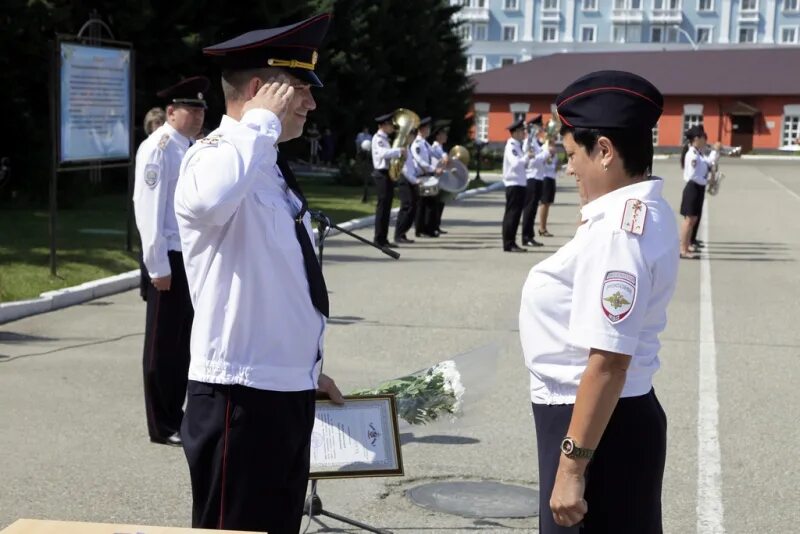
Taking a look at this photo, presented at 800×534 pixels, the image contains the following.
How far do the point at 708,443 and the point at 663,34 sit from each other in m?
115

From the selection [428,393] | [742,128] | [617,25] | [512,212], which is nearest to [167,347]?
[428,393]

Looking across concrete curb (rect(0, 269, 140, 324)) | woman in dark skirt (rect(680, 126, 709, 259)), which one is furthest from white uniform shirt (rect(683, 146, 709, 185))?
concrete curb (rect(0, 269, 140, 324))

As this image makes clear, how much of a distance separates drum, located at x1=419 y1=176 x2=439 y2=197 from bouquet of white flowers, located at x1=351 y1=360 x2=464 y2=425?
15216mm

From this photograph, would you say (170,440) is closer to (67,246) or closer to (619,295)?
(619,295)

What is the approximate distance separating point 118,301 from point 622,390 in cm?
983

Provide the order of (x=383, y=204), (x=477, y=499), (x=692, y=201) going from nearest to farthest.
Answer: (x=477, y=499) < (x=692, y=201) < (x=383, y=204)

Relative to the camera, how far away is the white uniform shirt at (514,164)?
18812mm

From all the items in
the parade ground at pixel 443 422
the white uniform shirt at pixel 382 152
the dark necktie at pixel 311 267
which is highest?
the dark necktie at pixel 311 267

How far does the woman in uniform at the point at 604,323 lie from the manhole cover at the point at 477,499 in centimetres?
276

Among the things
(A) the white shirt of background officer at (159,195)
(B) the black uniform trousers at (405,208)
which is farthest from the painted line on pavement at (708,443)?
(B) the black uniform trousers at (405,208)

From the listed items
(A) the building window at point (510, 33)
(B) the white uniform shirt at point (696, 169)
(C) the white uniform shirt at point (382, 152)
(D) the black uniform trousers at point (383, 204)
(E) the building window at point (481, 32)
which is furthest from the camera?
(E) the building window at point (481, 32)

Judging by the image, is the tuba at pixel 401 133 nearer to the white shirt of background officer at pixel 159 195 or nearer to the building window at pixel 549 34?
the white shirt of background officer at pixel 159 195

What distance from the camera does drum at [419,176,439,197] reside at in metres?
20.5

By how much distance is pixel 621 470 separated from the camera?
3027 mm
